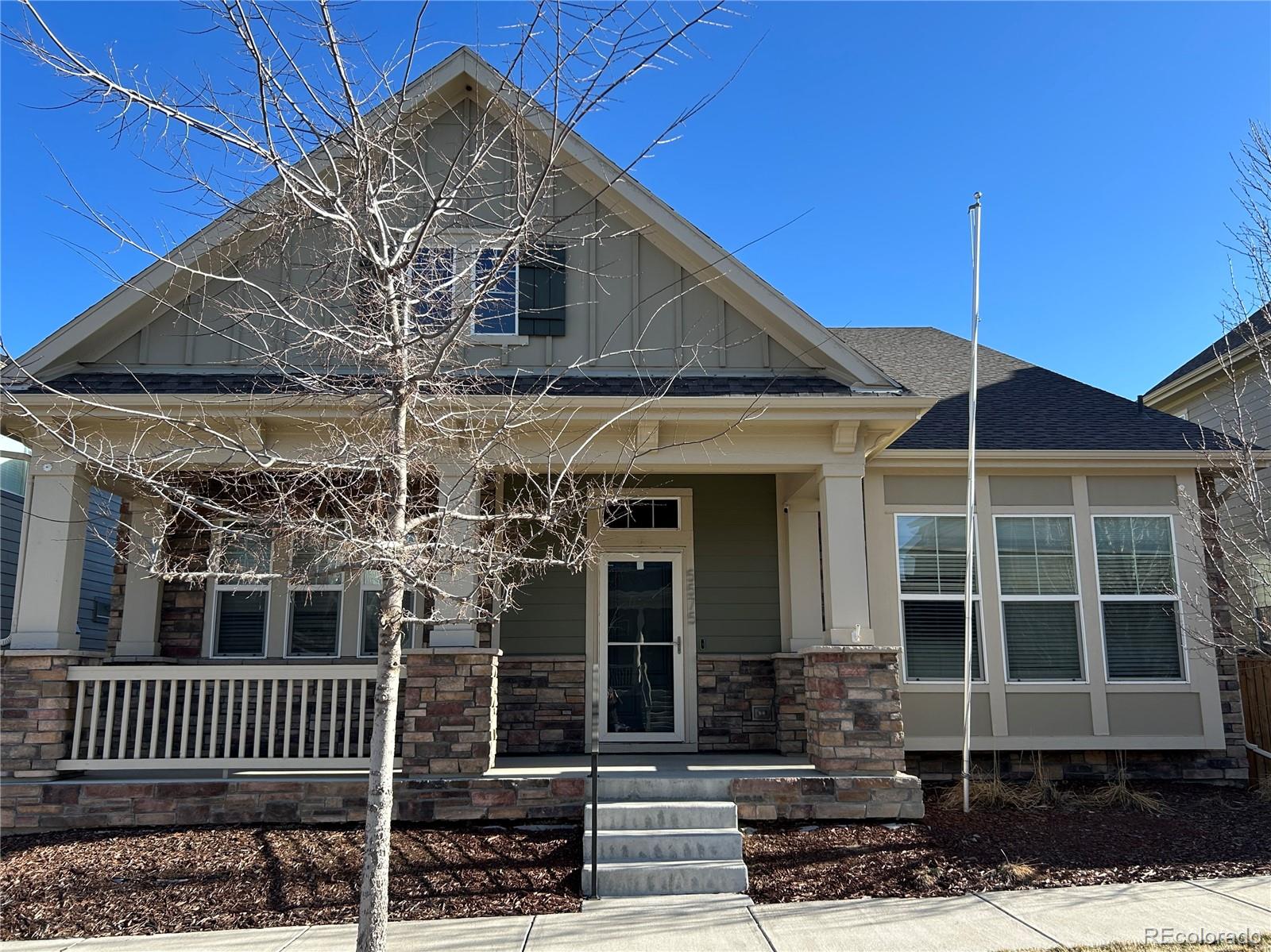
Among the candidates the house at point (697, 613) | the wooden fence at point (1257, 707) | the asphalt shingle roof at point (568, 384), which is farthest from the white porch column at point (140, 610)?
the wooden fence at point (1257, 707)

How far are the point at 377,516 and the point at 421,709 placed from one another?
3.26 metres

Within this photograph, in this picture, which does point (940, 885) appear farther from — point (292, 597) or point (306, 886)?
point (292, 597)

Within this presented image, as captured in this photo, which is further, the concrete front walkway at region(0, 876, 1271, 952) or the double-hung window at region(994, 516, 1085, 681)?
the double-hung window at region(994, 516, 1085, 681)

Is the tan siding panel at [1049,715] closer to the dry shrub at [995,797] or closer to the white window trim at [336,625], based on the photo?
the dry shrub at [995,797]

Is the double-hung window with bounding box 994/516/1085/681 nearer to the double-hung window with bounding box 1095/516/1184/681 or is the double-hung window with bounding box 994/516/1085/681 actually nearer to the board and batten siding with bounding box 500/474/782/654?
the double-hung window with bounding box 1095/516/1184/681

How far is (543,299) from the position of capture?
9.09 m

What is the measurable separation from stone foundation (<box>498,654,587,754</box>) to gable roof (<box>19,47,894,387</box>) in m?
3.97

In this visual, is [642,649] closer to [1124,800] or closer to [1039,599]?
[1039,599]

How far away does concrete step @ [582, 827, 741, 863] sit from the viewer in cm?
680

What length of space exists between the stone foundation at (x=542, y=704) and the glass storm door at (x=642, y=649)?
292mm

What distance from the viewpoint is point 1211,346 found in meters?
13.6

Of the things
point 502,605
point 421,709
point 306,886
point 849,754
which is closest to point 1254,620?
point 849,754

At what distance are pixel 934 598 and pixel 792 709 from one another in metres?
1.82

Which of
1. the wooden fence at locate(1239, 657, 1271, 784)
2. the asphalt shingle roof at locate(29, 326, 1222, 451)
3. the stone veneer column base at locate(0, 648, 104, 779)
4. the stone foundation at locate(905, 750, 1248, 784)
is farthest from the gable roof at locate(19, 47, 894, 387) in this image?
the wooden fence at locate(1239, 657, 1271, 784)
